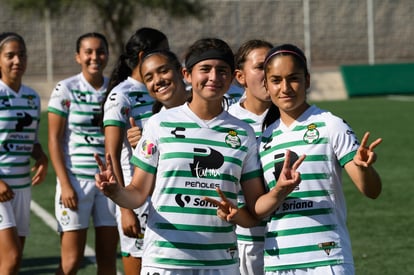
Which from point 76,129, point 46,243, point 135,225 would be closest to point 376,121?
point 46,243

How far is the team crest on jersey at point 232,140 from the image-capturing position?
5305 millimetres

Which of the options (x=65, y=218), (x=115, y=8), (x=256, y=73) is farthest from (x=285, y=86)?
(x=115, y=8)

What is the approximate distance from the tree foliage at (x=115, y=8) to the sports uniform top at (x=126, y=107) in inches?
1077

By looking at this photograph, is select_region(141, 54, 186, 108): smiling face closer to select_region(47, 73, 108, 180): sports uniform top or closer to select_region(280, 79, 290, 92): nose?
select_region(280, 79, 290, 92): nose

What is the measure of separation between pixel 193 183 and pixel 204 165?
0.36ft

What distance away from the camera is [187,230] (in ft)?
17.2

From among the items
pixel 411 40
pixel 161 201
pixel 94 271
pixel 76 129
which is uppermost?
pixel 411 40

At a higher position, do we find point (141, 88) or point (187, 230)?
point (141, 88)

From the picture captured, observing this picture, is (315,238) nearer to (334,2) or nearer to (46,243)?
(46,243)

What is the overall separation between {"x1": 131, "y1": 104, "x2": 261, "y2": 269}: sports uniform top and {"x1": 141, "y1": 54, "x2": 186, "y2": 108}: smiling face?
105 centimetres

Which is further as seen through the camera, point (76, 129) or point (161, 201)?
point (76, 129)

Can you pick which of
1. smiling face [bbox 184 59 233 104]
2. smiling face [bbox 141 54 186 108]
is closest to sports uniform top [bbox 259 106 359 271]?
smiling face [bbox 184 59 233 104]

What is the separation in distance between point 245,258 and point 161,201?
3.84 ft

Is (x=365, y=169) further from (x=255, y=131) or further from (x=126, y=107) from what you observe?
(x=126, y=107)
